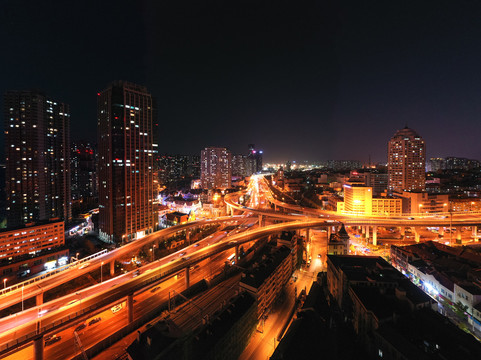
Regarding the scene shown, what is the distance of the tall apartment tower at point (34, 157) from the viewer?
32.5m

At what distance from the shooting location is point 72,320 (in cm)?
1172

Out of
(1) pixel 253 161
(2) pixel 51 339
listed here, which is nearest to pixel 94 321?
(2) pixel 51 339

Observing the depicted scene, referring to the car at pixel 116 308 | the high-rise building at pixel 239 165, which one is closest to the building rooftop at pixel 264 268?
the car at pixel 116 308

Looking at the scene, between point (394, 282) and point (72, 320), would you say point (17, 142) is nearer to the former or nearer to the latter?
point (72, 320)

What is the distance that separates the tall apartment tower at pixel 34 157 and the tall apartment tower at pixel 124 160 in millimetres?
10392

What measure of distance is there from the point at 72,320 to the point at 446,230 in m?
44.8

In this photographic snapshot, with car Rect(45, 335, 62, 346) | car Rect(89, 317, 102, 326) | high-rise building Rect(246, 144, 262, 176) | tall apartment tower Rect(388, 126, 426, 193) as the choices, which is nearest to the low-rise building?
car Rect(89, 317, 102, 326)

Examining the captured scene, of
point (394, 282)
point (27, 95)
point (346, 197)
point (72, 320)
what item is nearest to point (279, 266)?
point (394, 282)

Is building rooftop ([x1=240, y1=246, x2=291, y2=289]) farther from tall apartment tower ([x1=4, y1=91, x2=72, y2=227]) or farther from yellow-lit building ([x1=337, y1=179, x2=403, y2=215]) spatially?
tall apartment tower ([x1=4, y1=91, x2=72, y2=227])

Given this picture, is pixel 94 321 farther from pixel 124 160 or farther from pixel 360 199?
pixel 360 199

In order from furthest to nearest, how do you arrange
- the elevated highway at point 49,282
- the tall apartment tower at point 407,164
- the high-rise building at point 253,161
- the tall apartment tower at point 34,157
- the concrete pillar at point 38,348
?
the high-rise building at point 253,161
the tall apartment tower at point 407,164
the tall apartment tower at point 34,157
the elevated highway at point 49,282
the concrete pillar at point 38,348

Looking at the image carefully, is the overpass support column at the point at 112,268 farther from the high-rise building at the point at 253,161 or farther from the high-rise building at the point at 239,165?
the high-rise building at the point at 253,161

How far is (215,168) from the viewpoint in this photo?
78.4m

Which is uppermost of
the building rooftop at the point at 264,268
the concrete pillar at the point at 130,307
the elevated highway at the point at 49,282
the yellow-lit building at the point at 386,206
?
the yellow-lit building at the point at 386,206
